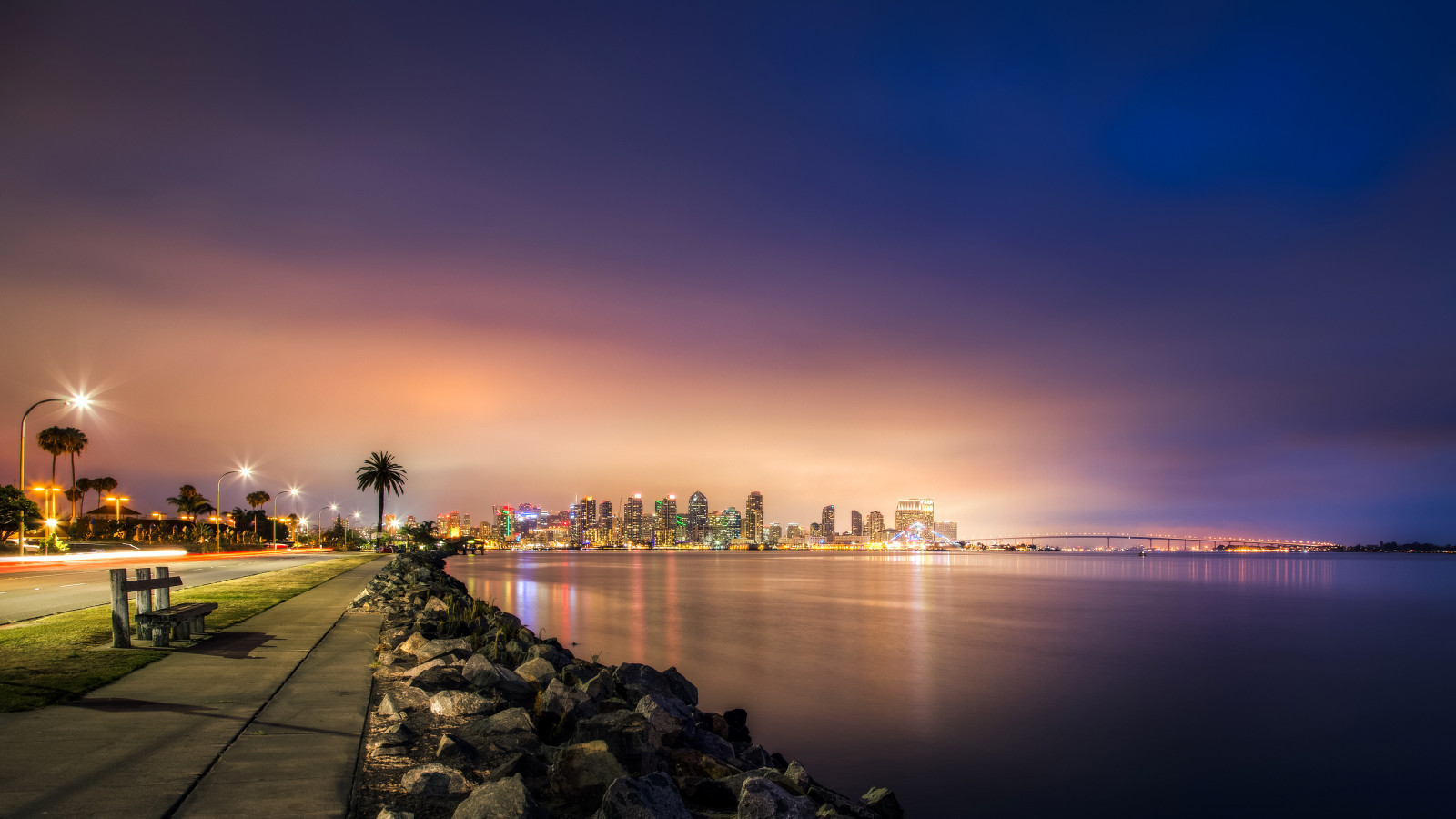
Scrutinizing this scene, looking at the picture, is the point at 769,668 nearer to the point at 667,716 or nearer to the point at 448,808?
the point at 667,716

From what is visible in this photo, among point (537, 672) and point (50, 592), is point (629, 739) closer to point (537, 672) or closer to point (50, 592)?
point (537, 672)

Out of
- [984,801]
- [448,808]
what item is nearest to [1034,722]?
[984,801]

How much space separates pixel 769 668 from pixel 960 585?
5019 centimetres

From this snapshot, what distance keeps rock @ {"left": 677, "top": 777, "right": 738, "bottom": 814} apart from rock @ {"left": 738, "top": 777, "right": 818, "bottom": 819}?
51 centimetres

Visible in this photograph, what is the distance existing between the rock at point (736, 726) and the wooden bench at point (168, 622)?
8462mm

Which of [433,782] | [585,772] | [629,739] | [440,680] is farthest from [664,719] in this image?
[433,782]

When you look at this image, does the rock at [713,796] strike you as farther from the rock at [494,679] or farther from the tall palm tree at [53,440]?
the tall palm tree at [53,440]

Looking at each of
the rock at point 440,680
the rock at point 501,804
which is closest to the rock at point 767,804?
the rock at point 501,804

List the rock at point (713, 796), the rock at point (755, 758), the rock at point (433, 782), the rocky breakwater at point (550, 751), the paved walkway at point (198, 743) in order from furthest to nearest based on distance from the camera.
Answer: the rock at point (755, 758) → the rock at point (713, 796) → the rock at point (433, 782) → the rocky breakwater at point (550, 751) → the paved walkway at point (198, 743)

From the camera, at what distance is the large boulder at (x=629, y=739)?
7770 millimetres

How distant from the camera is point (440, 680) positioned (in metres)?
10.3

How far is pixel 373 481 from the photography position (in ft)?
363

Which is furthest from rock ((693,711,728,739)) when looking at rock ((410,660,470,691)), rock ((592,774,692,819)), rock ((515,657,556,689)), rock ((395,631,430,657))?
rock ((592,774,692,819))

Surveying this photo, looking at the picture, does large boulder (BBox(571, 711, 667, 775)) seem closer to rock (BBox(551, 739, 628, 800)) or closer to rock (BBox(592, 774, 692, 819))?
rock (BBox(551, 739, 628, 800))
